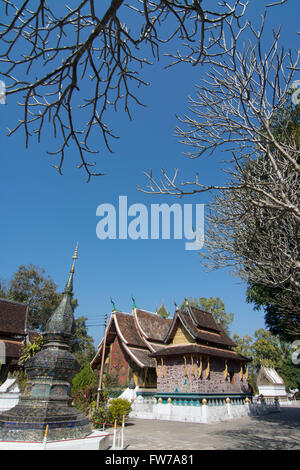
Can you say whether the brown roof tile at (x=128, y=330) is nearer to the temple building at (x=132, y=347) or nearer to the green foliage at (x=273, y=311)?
the temple building at (x=132, y=347)

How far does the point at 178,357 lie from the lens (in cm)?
1677

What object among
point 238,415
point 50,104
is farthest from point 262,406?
point 50,104

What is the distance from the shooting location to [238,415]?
17344 millimetres

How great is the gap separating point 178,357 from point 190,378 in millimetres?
1356

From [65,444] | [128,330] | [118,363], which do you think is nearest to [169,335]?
[128,330]

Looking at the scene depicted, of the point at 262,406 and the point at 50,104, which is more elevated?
the point at 50,104

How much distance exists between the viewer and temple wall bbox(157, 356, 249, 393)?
616 inches

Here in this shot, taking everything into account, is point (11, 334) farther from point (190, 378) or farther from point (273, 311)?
point (273, 311)

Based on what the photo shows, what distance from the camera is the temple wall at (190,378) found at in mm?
15641

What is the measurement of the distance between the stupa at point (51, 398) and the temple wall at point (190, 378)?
438 inches
